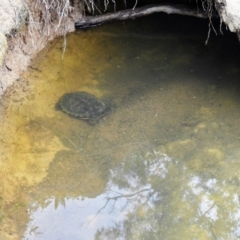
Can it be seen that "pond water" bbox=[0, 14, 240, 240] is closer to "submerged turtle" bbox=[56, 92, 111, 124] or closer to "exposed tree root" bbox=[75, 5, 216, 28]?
"submerged turtle" bbox=[56, 92, 111, 124]

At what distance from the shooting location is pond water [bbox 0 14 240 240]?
9.89 ft

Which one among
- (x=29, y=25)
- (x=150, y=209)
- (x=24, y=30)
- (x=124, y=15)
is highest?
(x=29, y=25)

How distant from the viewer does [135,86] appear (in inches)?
165

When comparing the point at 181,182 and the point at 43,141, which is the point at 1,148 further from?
the point at 181,182

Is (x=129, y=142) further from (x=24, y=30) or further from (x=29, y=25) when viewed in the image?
(x=24, y=30)

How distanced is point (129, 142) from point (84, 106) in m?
0.62

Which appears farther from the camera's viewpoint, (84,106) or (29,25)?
(29,25)

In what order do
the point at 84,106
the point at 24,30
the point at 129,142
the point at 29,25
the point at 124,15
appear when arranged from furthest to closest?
the point at 124,15 → the point at 24,30 → the point at 29,25 → the point at 84,106 → the point at 129,142

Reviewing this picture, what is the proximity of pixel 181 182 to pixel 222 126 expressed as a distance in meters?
0.75

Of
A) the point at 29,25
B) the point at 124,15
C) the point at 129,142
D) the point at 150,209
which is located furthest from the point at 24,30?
the point at 150,209

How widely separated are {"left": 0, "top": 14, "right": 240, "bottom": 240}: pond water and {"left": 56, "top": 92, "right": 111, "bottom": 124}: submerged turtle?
0.23 feet

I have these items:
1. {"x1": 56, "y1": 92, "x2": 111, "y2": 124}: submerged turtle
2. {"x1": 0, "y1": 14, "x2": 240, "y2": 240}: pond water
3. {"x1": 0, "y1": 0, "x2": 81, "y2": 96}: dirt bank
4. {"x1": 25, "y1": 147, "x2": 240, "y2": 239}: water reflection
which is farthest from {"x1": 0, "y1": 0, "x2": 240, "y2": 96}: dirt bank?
{"x1": 25, "y1": 147, "x2": 240, "y2": 239}: water reflection

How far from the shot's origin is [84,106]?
397cm

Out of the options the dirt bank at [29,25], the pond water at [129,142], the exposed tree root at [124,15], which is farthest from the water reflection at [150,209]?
the exposed tree root at [124,15]
